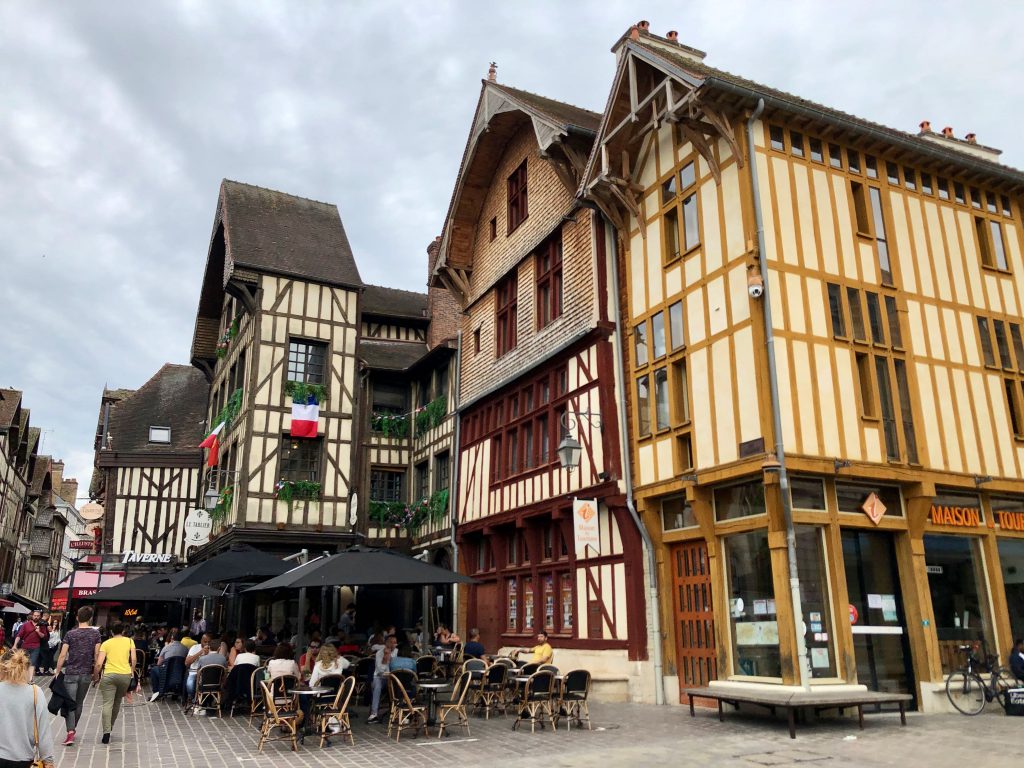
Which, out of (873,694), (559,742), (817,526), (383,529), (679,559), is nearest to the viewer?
(559,742)

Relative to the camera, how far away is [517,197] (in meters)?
18.8

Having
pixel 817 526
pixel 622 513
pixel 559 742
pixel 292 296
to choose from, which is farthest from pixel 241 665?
pixel 292 296

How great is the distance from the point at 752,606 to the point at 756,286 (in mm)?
4284

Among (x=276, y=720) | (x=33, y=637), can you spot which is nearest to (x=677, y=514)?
(x=276, y=720)

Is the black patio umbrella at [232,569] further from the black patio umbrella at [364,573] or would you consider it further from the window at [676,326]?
the window at [676,326]

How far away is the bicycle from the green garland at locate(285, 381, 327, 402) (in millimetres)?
16116

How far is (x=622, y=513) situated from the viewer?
44.6 feet

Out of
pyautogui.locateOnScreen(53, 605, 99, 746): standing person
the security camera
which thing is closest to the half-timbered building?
the security camera

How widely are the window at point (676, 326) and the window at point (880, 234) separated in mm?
2994

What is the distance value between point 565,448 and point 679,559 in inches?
102

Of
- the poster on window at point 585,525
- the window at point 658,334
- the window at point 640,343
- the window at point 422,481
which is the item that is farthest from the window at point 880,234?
the window at point 422,481

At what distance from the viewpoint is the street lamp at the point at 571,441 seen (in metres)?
12.3

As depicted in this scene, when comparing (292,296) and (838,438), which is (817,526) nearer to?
(838,438)

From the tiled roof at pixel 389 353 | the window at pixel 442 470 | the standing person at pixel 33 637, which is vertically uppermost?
the tiled roof at pixel 389 353
